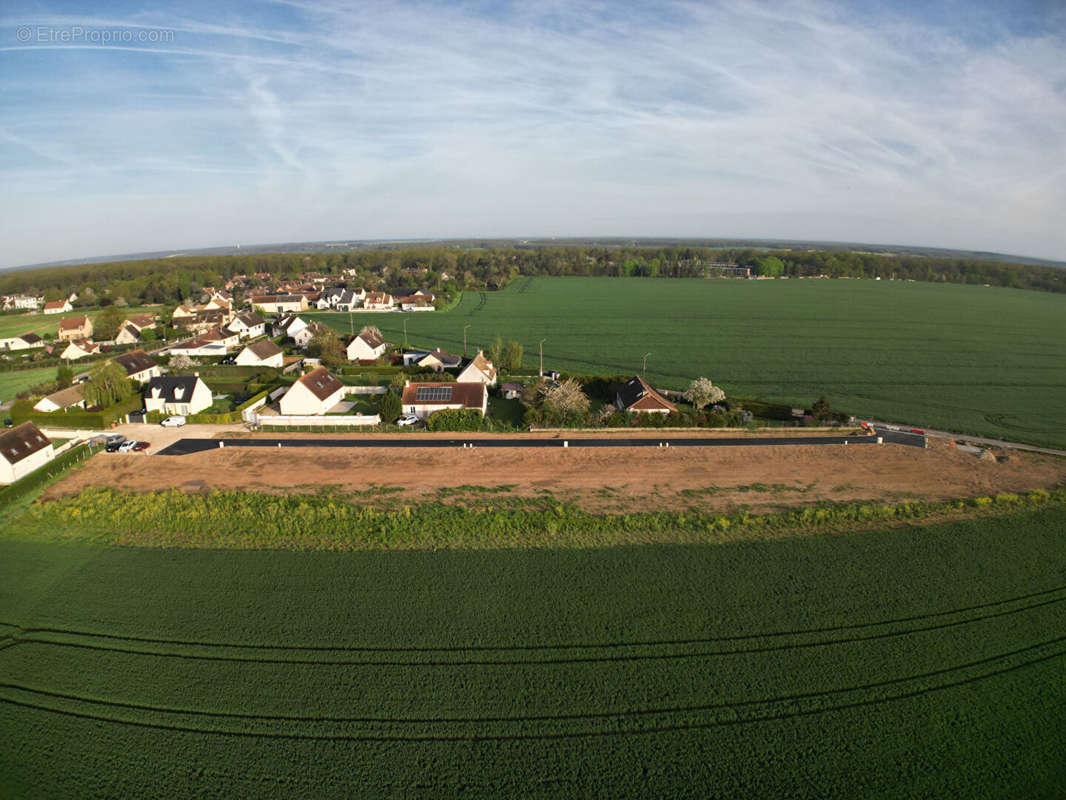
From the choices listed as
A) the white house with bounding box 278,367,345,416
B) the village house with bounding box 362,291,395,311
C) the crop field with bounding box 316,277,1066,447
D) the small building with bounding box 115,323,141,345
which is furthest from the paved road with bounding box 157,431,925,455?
the village house with bounding box 362,291,395,311

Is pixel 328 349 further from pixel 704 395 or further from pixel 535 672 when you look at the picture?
pixel 535 672

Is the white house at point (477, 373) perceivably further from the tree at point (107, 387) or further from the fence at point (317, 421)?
the tree at point (107, 387)

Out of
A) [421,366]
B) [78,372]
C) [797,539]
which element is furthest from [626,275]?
[797,539]

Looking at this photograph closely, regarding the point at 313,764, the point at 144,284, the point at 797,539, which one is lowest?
the point at 313,764

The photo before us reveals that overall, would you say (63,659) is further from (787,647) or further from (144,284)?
(144,284)

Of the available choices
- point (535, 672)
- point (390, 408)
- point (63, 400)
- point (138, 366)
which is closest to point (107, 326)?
point (138, 366)

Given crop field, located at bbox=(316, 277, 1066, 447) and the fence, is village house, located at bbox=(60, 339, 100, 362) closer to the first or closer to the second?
crop field, located at bbox=(316, 277, 1066, 447)

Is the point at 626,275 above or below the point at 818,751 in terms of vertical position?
above
